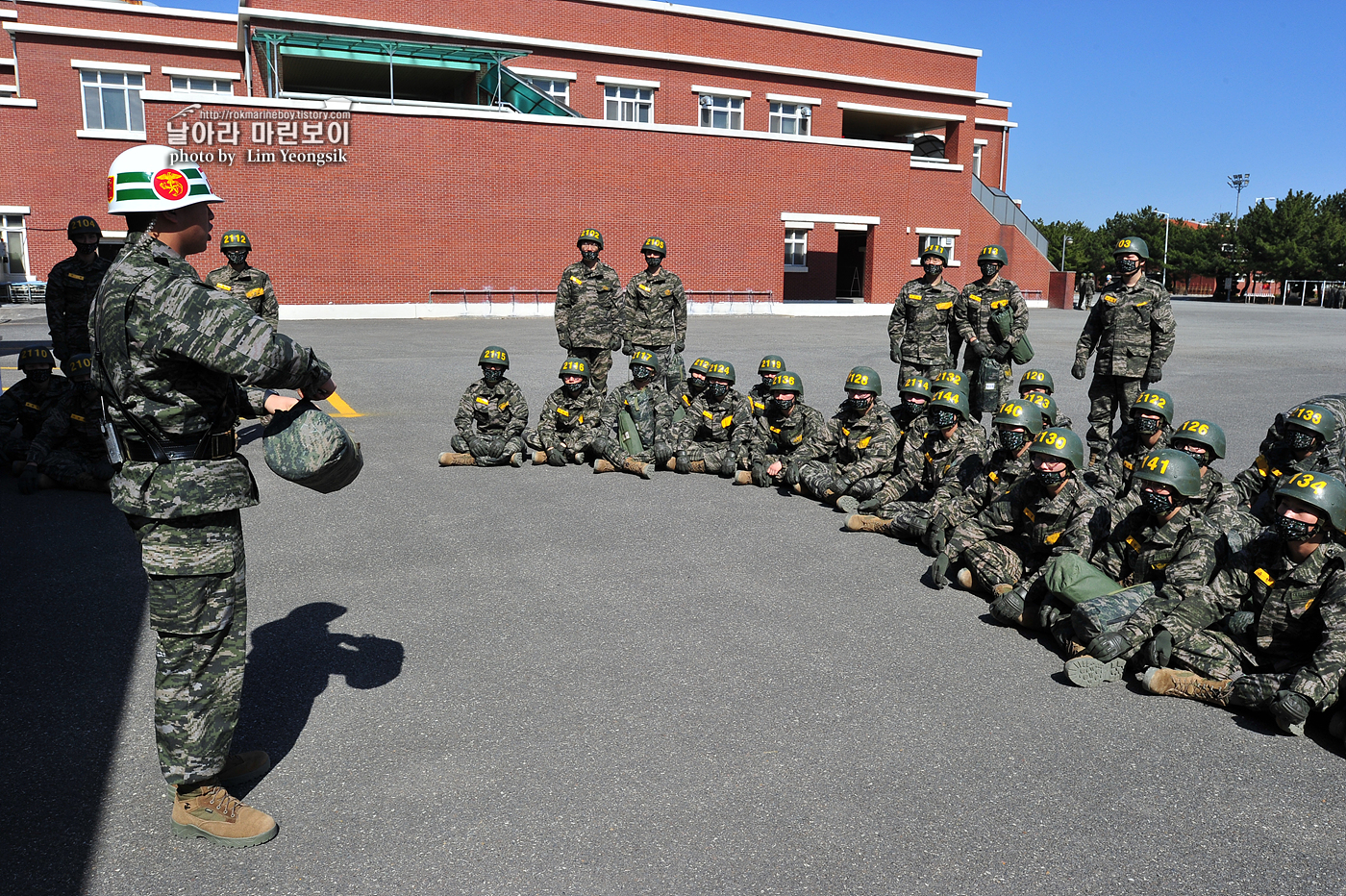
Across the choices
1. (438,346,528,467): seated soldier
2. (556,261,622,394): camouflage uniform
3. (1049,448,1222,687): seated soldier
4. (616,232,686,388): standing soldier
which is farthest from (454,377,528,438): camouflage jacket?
(1049,448,1222,687): seated soldier

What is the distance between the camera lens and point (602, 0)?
38656 mm

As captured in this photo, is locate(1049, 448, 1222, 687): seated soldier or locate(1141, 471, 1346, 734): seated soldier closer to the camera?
locate(1141, 471, 1346, 734): seated soldier

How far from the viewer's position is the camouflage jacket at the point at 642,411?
38.2 ft

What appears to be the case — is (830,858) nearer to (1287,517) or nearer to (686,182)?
(1287,517)

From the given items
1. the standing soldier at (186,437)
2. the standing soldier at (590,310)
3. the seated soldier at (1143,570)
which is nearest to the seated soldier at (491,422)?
the standing soldier at (590,310)

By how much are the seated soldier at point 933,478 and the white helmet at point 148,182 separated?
19.9 feet

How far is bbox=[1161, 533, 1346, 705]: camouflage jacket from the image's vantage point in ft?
15.6

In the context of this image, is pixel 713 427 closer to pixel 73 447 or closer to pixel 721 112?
pixel 73 447

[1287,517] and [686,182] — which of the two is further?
[686,182]

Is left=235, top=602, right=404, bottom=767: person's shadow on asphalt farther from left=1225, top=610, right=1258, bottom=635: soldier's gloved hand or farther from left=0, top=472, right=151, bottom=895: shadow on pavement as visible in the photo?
left=1225, top=610, right=1258, bottom=635: soldier's gloved hand

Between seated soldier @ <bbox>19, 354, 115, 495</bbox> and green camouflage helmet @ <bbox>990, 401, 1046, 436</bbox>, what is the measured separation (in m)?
8.37

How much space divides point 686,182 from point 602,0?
941cm

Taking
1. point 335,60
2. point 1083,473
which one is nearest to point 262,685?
point 1083,473

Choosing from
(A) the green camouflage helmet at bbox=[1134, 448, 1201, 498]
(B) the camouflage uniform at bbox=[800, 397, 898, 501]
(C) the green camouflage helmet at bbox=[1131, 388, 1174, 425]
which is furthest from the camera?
(B) the camouflage uniform at bbox=[800, 397, 898, 501]
